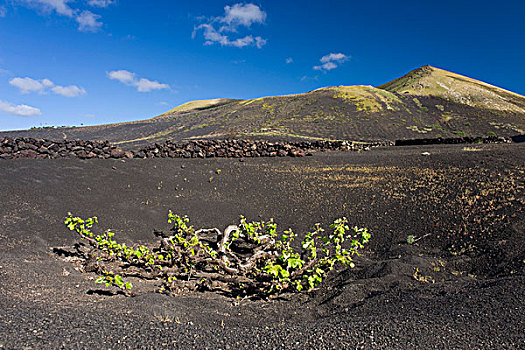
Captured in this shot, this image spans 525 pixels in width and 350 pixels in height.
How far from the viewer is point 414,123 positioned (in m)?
45.7

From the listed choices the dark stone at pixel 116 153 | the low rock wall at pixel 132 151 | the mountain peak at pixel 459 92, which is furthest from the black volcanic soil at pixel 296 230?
the mountain peak at pixel 459 92

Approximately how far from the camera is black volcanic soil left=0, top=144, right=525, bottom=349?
11.6ft

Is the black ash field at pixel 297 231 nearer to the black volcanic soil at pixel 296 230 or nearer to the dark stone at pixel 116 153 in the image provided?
the black volcanic soil at pixel 296 230

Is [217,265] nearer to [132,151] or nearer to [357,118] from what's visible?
[132,151]

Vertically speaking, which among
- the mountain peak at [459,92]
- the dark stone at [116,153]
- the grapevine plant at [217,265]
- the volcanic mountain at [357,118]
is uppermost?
the mountain peak at [459,92]

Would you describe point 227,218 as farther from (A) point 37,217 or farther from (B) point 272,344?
(B) point 272,344

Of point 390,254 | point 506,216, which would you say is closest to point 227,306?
point 390,254

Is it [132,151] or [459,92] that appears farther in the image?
[459,92]

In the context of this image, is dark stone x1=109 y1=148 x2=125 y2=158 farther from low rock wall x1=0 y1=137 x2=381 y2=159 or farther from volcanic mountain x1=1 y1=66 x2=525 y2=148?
volcanic mountain x1=1 y1=66 x2=525 y2=148

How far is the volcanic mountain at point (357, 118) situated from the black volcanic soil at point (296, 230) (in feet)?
77.2

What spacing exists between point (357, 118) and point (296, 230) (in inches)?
1596

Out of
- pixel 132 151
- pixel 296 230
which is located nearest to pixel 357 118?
pixel 132 151

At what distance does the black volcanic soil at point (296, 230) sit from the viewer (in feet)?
11.6

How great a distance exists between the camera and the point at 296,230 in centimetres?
937
